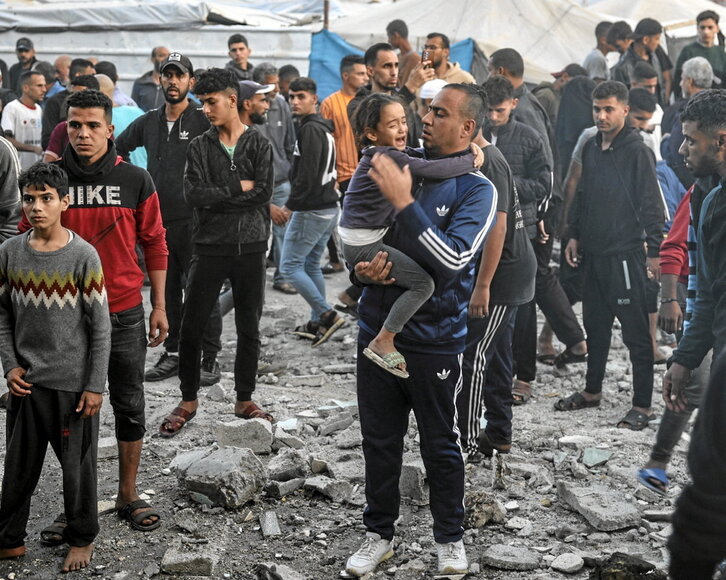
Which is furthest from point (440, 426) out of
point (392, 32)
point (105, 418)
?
point (392, 32)

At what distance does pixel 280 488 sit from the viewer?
208 inches

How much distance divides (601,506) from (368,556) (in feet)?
4.44

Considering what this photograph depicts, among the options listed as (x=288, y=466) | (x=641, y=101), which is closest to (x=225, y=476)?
(x=288, y=466)

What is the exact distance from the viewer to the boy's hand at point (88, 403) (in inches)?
168

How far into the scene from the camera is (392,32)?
1099 cm

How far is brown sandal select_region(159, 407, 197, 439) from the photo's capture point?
6.14m

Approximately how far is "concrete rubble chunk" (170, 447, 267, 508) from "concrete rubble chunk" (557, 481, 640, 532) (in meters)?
1.66

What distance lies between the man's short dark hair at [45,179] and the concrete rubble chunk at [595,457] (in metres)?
3.42

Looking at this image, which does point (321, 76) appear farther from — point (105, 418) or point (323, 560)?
point (323, 560)

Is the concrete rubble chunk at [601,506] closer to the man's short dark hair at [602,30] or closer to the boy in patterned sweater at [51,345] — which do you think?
the boy in patterned sweater at [51,345]

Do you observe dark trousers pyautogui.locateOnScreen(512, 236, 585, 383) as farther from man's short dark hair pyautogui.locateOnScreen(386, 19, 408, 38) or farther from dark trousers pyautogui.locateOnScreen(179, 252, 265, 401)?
man's short dark hair pyautogui.locateOnScreen(386, 19, 408, 38)

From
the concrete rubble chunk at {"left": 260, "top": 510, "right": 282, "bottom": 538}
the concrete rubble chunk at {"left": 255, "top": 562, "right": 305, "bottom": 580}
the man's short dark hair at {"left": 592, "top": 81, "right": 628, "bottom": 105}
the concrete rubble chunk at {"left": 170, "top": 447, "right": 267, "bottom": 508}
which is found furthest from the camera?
the man's short dark hair at {"left": 592, "top": 81, "right": 628, "bottom": 105}

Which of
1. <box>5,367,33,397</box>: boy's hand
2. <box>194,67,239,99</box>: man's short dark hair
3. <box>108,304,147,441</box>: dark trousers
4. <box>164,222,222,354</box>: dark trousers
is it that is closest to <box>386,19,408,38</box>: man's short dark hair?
<box>164,222,222,354</box>: dark trousers

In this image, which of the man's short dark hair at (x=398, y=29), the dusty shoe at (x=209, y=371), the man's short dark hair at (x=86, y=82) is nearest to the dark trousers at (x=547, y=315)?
the dusty shoe at (x=209, y=371)
